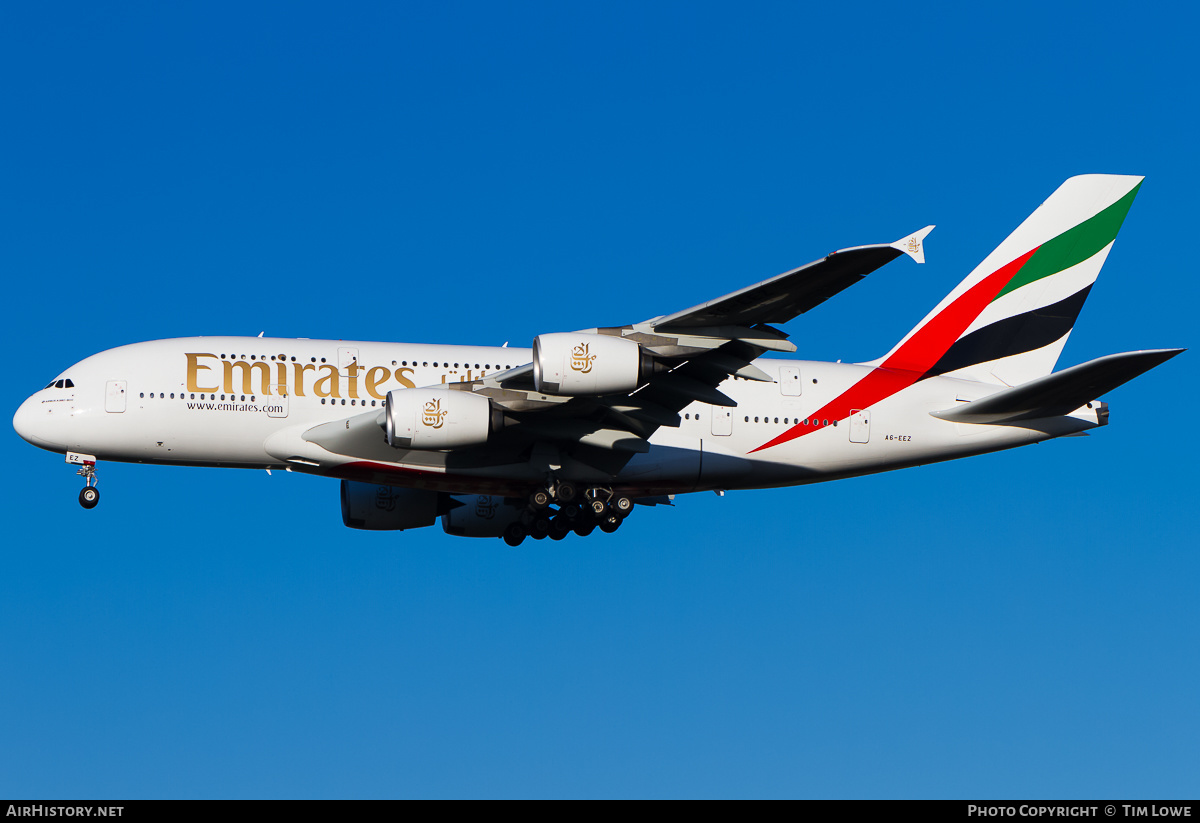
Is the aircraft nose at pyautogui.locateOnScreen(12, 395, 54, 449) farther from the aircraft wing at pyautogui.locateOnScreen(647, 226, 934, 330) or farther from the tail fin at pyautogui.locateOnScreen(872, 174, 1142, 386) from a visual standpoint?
the tail fin at pyautogui.locateOnScreen(872, 174, 1142, 386)

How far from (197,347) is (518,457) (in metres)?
7.27

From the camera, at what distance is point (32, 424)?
29.5 meters

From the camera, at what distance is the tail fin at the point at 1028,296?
1305 inches

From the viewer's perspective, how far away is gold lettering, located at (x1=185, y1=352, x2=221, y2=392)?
1146 inches

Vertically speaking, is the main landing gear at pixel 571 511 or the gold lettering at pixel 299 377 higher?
the gold lettering at pixel 299 377

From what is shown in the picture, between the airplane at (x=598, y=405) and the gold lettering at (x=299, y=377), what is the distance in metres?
0.05

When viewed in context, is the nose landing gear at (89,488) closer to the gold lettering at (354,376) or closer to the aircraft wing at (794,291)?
the gold lettering at (354,376)

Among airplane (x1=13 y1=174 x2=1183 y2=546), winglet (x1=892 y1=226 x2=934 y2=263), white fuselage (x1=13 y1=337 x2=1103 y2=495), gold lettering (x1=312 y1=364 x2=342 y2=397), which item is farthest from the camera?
gold lettering (x1=312 y1=364 x2=342 y2=397)

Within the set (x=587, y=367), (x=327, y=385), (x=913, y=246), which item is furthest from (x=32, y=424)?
(x=913, y=246)

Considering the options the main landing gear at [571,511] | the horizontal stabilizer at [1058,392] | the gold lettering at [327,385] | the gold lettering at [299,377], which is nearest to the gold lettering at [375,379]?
the gold lettering at [327,385]

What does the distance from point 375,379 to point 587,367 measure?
601 centimetres

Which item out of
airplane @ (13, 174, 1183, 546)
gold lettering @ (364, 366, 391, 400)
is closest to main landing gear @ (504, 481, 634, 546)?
airplane @ (13, 174, 1183, 546)

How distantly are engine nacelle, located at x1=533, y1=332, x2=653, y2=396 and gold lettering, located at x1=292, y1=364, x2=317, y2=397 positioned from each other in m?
6.05
